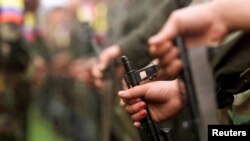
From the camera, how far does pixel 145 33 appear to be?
675 millimetres

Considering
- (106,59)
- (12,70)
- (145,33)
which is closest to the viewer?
(145,33)

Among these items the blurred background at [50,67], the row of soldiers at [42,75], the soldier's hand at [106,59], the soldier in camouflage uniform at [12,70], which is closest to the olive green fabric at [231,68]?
the soldier's hand at [106,59]

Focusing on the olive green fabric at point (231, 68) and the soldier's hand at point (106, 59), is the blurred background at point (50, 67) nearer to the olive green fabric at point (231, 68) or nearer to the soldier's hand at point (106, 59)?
the soldier's hand at point (106, 59)

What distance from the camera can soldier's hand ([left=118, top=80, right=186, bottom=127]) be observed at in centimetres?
54

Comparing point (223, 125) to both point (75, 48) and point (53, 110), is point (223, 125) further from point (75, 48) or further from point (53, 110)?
point (53, 110)

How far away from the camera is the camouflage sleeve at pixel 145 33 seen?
0.57 metres

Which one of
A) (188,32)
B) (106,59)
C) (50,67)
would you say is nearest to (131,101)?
(188,32)

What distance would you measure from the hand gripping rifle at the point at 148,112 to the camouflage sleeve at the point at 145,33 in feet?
0.13

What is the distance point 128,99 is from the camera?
0.56m

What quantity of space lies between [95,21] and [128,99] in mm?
769

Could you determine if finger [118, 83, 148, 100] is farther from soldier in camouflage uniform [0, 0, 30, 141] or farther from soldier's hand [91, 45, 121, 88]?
soldier in camouflage uniform [0, 0, 30, 141]

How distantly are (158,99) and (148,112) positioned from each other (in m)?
0.02

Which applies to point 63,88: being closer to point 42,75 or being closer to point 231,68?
point 42,75

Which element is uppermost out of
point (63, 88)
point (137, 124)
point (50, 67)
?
point (50, 67)
